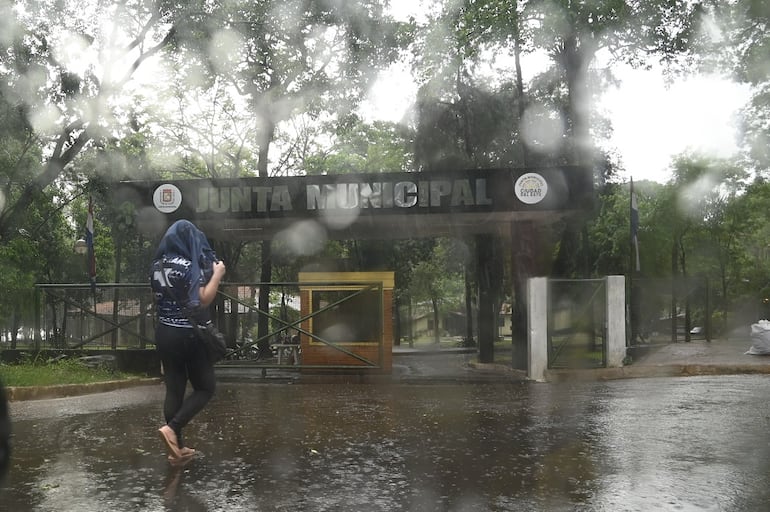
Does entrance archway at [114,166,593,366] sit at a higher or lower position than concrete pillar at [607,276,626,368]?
higher

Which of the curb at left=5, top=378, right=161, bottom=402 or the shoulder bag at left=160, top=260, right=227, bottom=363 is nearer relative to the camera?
the shoulder bag at left=160, top=260, right=227, bottom=363

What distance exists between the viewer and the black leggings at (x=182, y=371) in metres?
5.48

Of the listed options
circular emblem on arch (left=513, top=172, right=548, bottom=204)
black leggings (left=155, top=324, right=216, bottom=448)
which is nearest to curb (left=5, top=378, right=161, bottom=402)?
black leggings (left=155, top=324, right=216, bottom=448)

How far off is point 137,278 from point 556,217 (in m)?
29.6

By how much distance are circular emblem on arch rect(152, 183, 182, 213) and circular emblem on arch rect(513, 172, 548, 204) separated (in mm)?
6222

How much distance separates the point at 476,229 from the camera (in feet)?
58.6

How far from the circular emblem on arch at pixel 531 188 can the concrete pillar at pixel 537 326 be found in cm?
183

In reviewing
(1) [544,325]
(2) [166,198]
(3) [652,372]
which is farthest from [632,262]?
(2) [166,198]

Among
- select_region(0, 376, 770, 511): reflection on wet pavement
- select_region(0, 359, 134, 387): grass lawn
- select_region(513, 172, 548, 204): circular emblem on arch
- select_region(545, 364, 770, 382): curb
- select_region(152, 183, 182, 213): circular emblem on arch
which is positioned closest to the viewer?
select_region(0, 376, 770, 511): reflection on wet pavement

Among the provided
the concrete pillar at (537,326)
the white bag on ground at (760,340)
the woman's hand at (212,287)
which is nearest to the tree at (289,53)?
the concrete pillar at (537,326)

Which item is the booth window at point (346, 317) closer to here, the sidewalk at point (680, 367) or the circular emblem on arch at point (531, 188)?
the circular emblem on arch at point (531, 188)

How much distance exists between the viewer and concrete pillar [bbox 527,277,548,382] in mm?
12828

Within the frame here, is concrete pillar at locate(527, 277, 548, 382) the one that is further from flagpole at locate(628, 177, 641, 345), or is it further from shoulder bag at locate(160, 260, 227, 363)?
shoulder bag at locate(160, 260, 227, 363)

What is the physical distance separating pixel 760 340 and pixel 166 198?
37.5 ft
